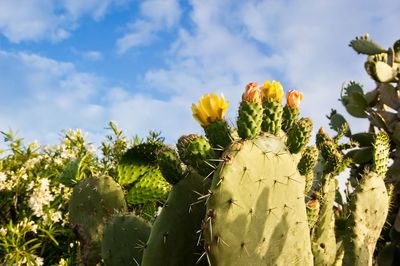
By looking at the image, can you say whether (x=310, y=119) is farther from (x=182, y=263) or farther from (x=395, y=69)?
(x=395, y=69)

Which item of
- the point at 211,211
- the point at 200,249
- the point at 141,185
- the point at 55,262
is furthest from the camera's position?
the point at 55,262

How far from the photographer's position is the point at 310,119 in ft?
9.21

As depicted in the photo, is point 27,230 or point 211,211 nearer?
Result: point 211,211

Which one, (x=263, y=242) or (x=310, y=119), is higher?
(x=310, y=119)

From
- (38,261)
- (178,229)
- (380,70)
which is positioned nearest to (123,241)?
(178,229)

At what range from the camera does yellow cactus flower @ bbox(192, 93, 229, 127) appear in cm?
259

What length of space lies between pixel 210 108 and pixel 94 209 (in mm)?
1741

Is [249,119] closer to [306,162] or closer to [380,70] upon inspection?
[306,162]

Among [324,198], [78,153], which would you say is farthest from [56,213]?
[324,198]

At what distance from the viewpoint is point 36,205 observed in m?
5.29

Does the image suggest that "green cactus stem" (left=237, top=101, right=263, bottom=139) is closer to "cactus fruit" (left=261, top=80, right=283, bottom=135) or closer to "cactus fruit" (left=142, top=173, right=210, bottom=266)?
"cactus fruit" (left=261, top=80, right=283, bottom=135)

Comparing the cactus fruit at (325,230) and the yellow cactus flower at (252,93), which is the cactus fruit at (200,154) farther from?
the cactus fruit at (325,230)

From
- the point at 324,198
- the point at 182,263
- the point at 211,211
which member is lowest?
the point at 182,263

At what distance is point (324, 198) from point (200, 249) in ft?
4.10
